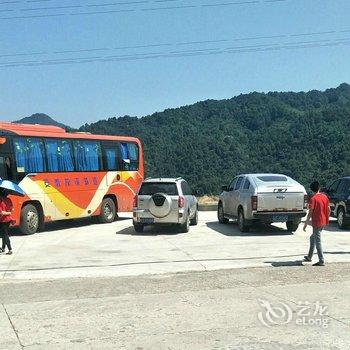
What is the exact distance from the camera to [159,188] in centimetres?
1733

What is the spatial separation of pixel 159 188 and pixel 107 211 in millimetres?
4816

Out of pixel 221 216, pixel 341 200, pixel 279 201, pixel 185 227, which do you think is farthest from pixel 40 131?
pixel 341 200

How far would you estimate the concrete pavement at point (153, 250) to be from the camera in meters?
11.2

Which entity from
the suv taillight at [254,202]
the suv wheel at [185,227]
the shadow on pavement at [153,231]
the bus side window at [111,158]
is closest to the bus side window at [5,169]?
the shadow on pavement at [153,231]

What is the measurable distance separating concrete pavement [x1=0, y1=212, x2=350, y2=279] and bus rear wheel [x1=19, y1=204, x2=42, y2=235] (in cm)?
30

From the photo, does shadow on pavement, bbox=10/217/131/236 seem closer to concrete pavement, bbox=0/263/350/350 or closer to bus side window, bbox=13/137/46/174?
bus side window, bbox=13/137/46/174

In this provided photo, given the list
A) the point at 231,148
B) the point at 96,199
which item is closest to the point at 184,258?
the point at 96,199

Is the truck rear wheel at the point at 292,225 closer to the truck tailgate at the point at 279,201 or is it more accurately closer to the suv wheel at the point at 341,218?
the truck tailgate at the point at 279,201

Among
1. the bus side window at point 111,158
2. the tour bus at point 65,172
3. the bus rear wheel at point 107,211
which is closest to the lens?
the tour bus at point 65,172

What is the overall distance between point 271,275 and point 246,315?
3.23m

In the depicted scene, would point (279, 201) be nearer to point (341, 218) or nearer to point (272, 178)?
A: point (272, 178)

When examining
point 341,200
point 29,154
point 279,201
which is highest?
point 29,154

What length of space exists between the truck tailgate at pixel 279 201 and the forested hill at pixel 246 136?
92.3ft

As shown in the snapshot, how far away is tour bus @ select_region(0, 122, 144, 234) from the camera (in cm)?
1706
